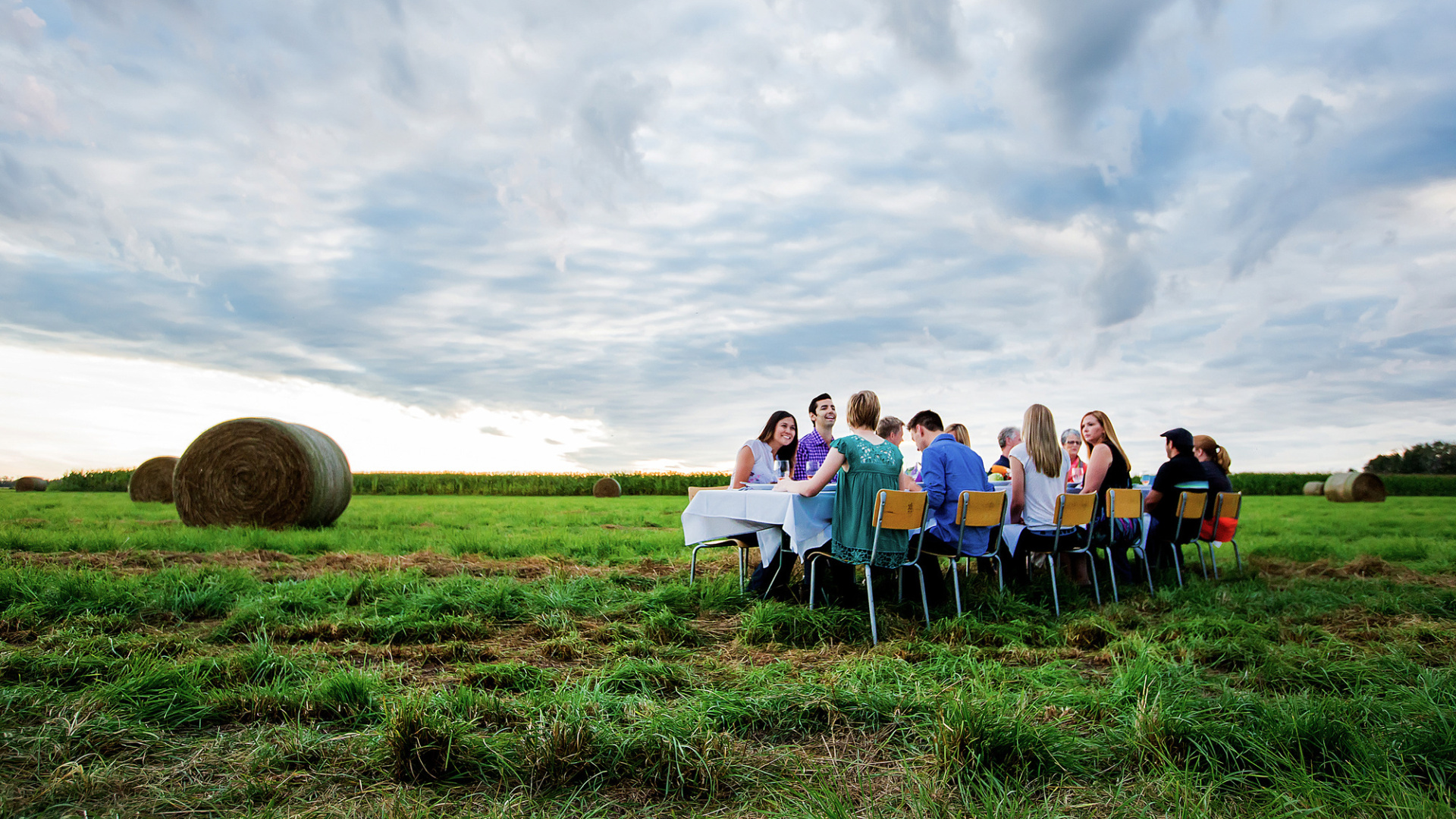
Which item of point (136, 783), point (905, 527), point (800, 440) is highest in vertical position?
point (800, 440)

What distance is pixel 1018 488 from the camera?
6.14 metres

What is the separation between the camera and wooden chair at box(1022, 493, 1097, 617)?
19.2ft

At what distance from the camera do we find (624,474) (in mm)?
29406

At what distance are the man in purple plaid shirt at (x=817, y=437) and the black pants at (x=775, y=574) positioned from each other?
2.82 feet

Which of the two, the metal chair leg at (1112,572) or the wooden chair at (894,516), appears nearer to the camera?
the wooden chair at (894,516)

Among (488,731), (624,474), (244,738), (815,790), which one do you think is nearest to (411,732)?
(488,731)

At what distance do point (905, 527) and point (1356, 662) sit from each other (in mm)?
2314

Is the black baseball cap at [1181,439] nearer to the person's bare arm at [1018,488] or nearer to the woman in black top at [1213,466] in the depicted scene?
the woman in black top at [1213,466]

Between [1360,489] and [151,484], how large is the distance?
32923 mm

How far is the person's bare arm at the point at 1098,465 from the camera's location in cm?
672

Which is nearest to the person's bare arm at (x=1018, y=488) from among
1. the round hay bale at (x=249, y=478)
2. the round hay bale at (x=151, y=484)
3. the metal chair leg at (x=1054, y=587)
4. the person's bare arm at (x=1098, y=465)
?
the metal chair leg at (x=1054, y=587)

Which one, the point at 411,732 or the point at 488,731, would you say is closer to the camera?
the point at 411,732

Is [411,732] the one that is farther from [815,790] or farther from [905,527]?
[905,527]

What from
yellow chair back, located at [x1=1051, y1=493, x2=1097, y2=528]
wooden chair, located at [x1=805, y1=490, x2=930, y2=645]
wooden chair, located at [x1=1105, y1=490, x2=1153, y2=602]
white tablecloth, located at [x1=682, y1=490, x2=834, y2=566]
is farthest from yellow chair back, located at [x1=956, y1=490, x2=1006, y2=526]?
wooden chair, located at [x1=1105, y1=490, x2=1153, y2=602]
